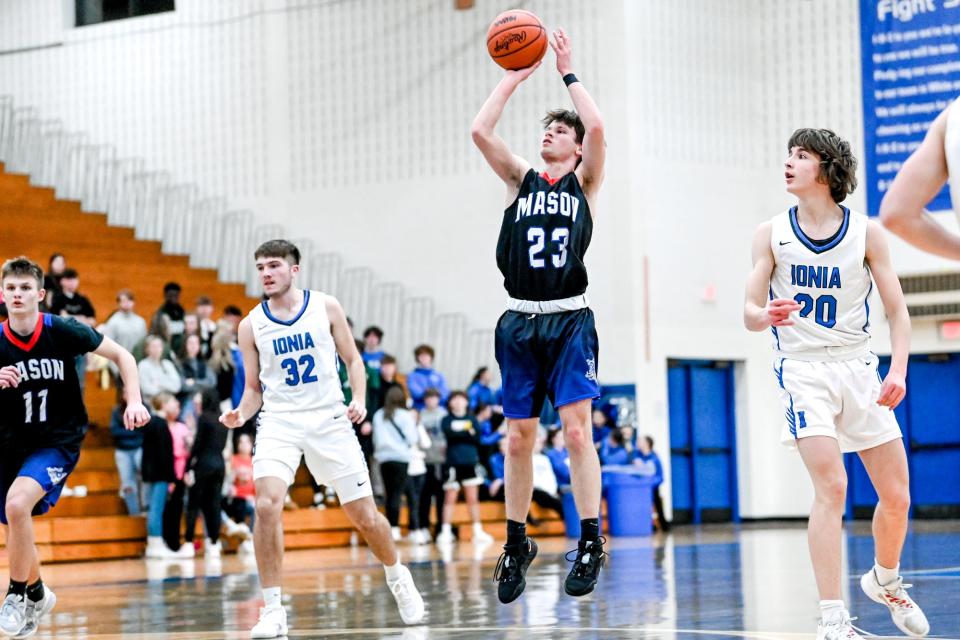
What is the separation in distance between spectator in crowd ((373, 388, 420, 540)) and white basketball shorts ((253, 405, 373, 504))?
9272 mm

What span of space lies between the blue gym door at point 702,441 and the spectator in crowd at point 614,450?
2.77m

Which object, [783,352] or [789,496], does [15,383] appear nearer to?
[783,352]

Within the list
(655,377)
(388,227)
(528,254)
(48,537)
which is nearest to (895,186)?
(528,254)

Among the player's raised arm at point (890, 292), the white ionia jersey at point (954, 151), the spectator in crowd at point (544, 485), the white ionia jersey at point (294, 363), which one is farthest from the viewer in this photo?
the spectator in crowd at point (544, 485)

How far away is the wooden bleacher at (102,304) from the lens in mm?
17312

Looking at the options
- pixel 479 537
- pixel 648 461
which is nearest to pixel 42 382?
pixel 479 537

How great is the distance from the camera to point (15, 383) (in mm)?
8570

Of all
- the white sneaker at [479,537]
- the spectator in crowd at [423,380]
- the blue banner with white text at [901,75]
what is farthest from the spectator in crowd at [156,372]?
the blue banner with white text at [901,75]

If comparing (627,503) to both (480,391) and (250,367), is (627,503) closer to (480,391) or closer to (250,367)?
(480,391)

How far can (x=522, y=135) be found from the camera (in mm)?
24000

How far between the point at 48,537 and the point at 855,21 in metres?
15.2

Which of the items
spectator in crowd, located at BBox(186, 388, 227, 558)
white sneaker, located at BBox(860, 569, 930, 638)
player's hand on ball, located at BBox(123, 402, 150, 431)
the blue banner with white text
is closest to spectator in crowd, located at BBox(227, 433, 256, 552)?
spectator in crowd, located at BBox(186, 388, 227, 558)

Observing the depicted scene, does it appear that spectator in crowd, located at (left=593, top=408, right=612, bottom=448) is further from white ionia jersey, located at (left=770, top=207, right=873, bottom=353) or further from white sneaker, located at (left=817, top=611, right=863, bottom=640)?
white sneaker, located at (left=817, top=611, right=863, bottom=640)

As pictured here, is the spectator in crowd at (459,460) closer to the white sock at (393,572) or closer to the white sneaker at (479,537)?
the white sneaker at (479,537)
